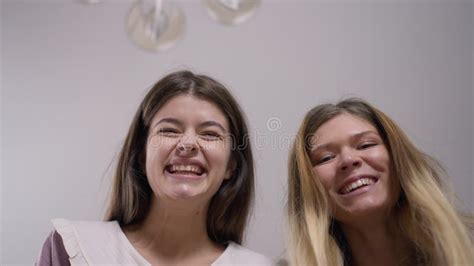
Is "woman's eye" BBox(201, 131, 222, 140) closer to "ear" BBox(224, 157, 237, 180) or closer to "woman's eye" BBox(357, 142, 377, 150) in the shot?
"ear" BBox(224, 157, 237, 180)

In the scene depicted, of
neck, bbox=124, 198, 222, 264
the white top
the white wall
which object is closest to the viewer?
the white top

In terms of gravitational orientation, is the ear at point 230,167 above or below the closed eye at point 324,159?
below

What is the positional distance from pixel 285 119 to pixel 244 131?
1.00 ft

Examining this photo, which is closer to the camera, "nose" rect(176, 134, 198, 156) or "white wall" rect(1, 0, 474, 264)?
"nose" rect(176, 134, 198, 156)

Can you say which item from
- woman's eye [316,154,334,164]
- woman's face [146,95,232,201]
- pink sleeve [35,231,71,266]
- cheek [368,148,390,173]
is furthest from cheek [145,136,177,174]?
cheek [368,148,390,173]

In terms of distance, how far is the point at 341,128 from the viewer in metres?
1.17

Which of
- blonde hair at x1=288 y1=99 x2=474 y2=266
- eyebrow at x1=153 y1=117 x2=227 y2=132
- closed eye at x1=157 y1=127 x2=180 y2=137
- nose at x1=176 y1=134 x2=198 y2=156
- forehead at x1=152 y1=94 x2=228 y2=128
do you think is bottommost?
blonde hair at x1=288 y1=99 x2=474 y2=266

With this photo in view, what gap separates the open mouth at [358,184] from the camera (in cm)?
111

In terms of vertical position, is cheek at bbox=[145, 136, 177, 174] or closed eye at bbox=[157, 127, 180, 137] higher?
closed eye at bbox=[157, 127, 180, 137]

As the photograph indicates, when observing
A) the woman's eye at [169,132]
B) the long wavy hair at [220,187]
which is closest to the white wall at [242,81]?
the long wavy hair at [220,187]

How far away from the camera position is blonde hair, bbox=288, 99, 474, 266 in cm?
109

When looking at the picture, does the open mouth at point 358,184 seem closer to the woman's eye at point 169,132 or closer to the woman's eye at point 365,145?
the woman's eye at point 365,145

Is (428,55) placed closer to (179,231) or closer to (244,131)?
(244,131)

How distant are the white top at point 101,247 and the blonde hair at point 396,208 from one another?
0.54 ft
